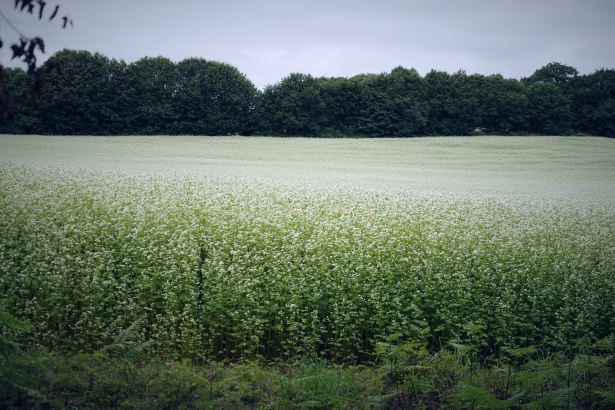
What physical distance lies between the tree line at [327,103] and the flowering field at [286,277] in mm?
38078

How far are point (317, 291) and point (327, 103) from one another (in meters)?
54.5

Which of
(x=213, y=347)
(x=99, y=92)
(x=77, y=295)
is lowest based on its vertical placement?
(x=213, y=347)

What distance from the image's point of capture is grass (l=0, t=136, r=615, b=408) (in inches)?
231

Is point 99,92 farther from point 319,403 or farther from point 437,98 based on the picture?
point 319,403

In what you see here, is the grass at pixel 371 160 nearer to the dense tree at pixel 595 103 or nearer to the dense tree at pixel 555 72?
the dense tree at pixel 595 103

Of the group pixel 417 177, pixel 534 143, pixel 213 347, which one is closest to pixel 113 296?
pixel 213 347

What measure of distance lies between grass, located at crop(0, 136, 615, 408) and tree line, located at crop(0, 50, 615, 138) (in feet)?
118

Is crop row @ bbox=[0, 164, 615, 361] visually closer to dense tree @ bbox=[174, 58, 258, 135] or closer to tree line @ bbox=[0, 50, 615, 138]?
tree line @ bbox=[0, 50, 615, 138]

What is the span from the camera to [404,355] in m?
6.04

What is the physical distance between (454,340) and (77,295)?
19.9ft

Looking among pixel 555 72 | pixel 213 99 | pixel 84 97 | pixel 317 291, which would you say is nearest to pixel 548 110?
pixel 555 72

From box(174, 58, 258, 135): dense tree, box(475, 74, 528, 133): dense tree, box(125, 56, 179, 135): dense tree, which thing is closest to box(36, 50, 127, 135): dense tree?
box(125, 56, 179, 135): dense tree

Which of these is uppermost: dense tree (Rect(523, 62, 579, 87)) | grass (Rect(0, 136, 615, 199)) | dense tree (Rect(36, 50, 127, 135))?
dense tree (Rect(523, 62, 579, 87))

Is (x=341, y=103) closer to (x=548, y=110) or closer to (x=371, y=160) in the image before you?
(x=548, y=110)
